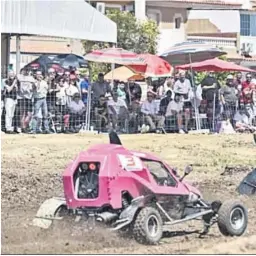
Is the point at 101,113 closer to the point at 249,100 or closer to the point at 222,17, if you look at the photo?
Answer: the point at 249,100

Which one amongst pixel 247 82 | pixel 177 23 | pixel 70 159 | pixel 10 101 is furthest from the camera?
pixel 177 23

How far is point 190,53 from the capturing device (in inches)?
1033

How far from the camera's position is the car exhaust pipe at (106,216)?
926 cm

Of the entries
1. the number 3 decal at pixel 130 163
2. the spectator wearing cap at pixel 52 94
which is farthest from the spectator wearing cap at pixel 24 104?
the number 3 decal at pixel 130 163

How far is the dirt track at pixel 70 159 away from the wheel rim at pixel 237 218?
203 millimetres

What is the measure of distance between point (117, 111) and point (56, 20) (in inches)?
130

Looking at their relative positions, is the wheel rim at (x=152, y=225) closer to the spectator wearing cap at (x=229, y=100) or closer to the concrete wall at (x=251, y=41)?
the spectator wearing cap at (x=229, y=100)

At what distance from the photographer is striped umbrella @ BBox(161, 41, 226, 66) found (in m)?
26.3

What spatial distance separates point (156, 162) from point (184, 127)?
14.1m

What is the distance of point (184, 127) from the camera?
79.1 ft

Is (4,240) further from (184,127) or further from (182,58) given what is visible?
(182,58)

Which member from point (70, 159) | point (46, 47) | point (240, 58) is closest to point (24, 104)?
point (70, 159)

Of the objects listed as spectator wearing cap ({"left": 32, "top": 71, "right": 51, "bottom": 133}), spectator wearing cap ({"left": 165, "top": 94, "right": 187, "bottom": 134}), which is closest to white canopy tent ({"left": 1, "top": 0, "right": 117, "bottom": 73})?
spectator wearing cap ({"left": 32, "top": 71, "right": 51, "bottom": 133})

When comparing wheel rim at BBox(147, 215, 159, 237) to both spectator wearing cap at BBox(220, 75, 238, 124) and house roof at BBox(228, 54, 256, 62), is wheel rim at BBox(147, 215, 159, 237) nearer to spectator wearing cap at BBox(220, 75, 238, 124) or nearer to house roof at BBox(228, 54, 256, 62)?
spectator wearing cap at BBox(220, 75, 238, 124)
